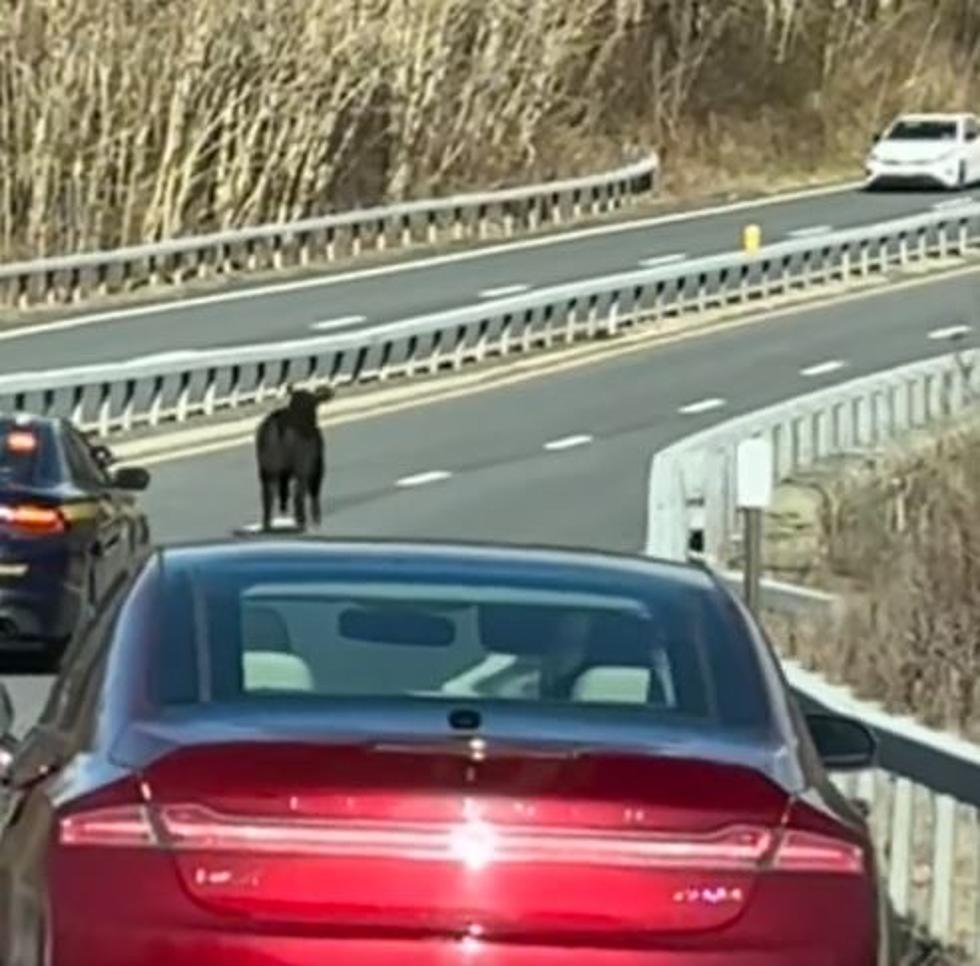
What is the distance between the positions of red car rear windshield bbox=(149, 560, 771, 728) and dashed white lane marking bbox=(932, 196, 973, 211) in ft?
159

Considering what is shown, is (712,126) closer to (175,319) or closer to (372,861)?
(175,319)

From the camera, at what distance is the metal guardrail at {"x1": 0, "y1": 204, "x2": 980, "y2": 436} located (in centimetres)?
3409

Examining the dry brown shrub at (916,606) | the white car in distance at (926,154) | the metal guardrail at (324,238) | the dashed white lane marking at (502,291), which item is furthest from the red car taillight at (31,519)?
the white car in distance at (926,154)

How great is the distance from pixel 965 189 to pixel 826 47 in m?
7.19

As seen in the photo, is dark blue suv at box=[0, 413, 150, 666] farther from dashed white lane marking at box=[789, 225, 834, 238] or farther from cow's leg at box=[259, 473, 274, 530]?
dashed white lane marking at box=[789, 225, 834, 238]

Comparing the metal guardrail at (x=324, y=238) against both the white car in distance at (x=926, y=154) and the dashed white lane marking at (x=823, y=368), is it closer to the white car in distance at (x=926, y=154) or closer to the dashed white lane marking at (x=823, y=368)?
the white car in distance at (x=926, y=154)

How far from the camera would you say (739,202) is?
63.1 metres

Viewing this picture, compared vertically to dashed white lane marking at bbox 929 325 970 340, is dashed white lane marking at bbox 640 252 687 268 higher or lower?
lower

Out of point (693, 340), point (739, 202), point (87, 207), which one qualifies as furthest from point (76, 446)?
point (739, 202)

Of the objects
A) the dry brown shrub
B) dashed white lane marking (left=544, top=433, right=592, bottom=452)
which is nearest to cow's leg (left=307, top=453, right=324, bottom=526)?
the dry brown shrub

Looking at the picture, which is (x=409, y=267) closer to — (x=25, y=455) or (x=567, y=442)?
(x=567, y=442)

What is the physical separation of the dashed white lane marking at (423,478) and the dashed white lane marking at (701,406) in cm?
546

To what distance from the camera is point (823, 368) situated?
40.8 m

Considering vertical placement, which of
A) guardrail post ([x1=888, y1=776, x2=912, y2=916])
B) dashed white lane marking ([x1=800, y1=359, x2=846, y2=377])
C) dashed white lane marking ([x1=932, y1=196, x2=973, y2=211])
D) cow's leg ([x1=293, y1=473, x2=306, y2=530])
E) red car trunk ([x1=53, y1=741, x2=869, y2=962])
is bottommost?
dashed white lane marking ([x1=932, y1=196, x2=973, y2=211])
